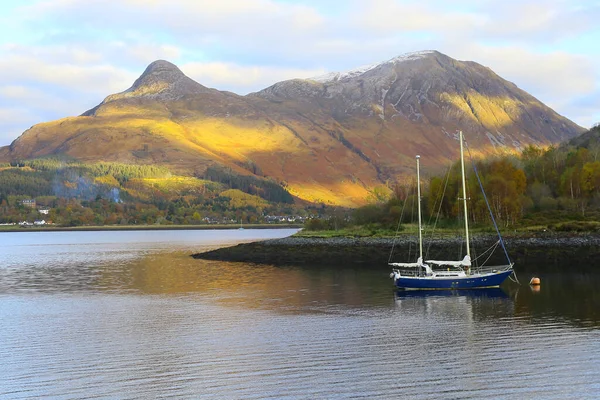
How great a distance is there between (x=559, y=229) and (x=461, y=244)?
11.5 m

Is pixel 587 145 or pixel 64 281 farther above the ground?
pixel 587 145

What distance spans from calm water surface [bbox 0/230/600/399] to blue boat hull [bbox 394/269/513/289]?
1030 mm

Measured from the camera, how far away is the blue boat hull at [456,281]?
4747 centimetres

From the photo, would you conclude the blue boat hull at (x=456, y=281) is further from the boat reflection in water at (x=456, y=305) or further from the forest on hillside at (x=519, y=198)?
the forest on hillside at (x=519, y=198)

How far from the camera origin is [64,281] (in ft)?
210

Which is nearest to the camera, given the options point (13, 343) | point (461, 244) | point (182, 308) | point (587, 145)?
point (13, 343)

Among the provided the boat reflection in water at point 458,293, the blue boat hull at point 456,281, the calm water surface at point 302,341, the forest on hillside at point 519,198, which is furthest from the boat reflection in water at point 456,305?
the forest on hillside at point 519,198

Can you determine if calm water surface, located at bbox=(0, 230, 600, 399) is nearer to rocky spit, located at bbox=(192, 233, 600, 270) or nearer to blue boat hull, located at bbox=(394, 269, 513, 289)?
blue boat hull, located at bbox=(394, 269, 513, 289)

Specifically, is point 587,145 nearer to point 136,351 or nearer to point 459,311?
point 459,311

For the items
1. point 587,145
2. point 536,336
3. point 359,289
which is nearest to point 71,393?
point 536,336

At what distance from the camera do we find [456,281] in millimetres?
47688

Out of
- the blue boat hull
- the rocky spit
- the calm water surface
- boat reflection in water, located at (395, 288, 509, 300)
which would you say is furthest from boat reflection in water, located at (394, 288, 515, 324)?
the rocky spit

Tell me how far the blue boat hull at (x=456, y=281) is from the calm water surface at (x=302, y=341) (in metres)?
1.03

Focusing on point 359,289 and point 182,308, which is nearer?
point 182,308
